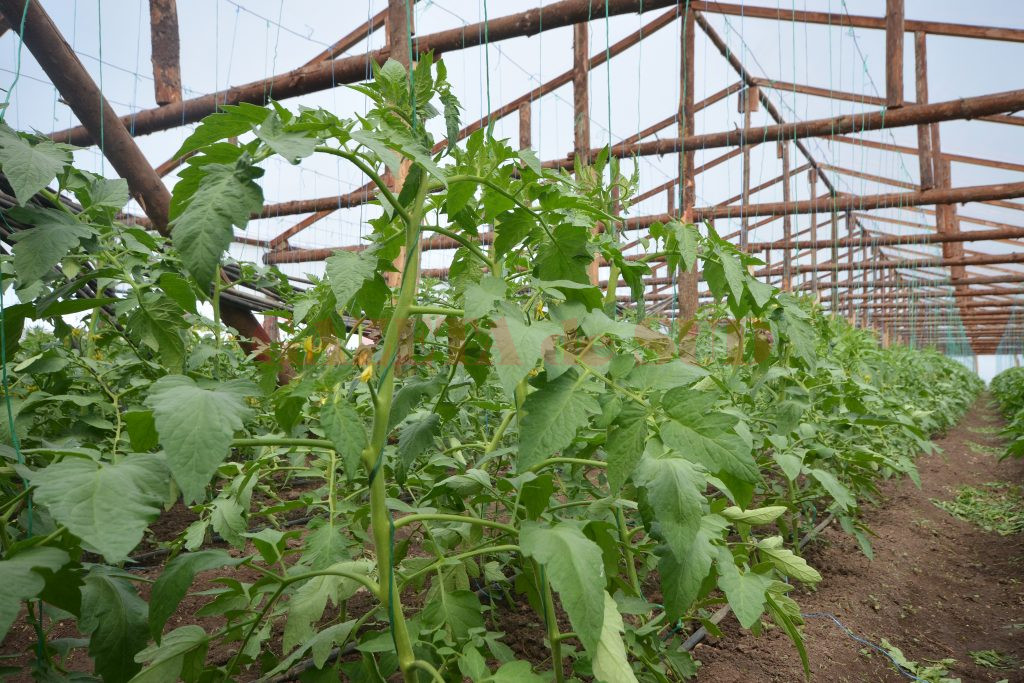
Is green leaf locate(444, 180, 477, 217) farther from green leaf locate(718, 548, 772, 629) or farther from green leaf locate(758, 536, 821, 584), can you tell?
green leaf locate(758, 536, 821, 584)

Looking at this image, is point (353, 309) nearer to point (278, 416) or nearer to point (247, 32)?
point (278, 416)

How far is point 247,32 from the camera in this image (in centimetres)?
620

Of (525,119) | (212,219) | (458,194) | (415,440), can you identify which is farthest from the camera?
(525,119)

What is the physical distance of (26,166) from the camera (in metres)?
0.83

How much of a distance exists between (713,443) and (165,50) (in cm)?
641

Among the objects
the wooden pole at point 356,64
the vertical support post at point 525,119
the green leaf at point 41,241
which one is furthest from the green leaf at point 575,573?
the vertical support post at point 525,119

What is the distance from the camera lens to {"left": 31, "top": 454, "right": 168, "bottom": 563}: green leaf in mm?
653

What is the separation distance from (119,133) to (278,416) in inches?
85.6

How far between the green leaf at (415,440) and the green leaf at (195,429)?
454 mm

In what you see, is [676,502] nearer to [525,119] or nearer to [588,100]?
[588,100]

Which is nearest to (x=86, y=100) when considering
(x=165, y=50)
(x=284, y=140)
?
(x=284, y=140)

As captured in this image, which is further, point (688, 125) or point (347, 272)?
point (688, 125)

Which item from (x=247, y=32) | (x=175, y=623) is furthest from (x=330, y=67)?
(x=175, y=623)

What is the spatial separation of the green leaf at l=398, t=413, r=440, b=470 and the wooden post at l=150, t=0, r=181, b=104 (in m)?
5.77
